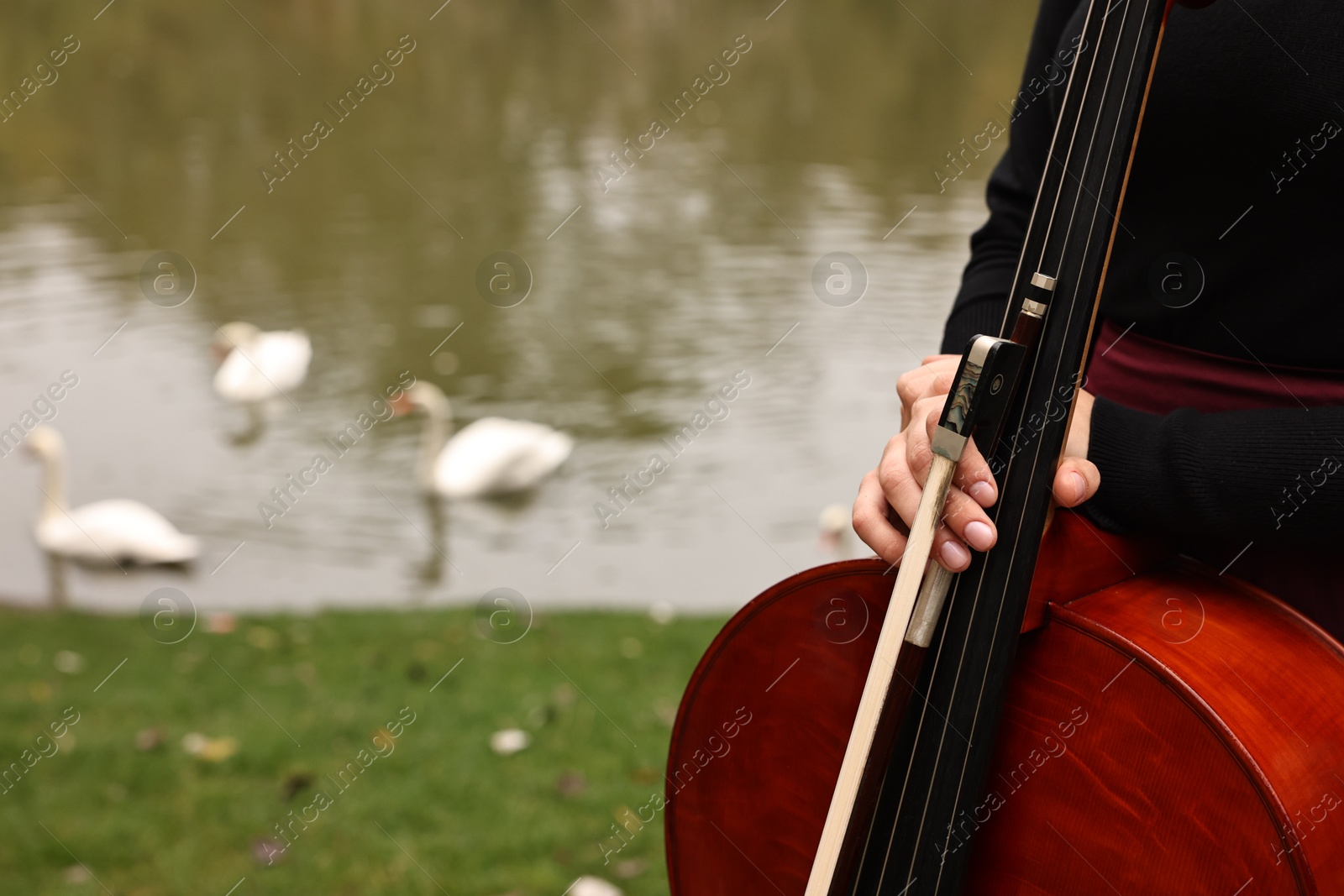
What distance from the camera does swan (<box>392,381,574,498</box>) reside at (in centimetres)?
642

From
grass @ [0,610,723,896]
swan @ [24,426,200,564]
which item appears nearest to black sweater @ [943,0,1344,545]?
grass @ [0,610,723,896]

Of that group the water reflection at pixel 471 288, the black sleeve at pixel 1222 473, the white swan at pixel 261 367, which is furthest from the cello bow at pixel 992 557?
the white swan at pixel 261 367

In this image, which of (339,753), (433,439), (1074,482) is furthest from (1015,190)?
(433,439)

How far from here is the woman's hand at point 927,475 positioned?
0.99m

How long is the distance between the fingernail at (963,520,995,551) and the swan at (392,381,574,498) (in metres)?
5.55

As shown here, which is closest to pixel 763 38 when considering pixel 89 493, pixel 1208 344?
pixel 89 493

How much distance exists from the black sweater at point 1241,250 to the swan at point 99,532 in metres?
5.50

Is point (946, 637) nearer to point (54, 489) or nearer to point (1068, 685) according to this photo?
point (1068, 685)

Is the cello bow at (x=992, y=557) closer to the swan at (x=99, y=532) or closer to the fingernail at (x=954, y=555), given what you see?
the fingernail at (x=954, y=555)

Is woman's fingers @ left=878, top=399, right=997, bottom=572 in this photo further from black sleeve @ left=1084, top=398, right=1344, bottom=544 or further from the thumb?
black sleeve @ left=1084, top=398, right=1344, bottom=544

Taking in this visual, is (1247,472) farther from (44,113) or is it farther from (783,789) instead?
(44,113)

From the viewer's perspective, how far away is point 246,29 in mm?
21609

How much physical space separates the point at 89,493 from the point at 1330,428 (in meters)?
7.19

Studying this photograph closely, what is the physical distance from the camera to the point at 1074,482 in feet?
3.36
